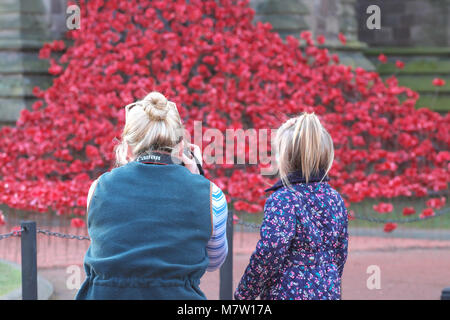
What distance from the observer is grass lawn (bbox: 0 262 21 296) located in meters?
5.04

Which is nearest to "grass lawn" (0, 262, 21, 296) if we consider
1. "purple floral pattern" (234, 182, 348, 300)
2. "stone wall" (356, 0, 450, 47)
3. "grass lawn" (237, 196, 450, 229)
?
"grass lawn" (237, 196, 450, 229)

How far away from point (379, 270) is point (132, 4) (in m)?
4.59

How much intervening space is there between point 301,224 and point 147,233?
0.69 meters

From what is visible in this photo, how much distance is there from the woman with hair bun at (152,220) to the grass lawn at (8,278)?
311 cm

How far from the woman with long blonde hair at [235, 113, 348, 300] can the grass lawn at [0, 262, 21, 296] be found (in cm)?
303

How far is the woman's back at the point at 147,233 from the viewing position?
206 cm

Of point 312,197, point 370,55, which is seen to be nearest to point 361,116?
point 370,55

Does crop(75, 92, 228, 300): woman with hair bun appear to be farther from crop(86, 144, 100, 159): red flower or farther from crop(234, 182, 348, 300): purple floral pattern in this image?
crop(86, 144, 100, 159): red flower

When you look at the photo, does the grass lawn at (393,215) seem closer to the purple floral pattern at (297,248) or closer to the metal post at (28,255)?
the metal post at (28,255)

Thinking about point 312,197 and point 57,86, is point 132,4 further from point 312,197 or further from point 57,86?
point 312,197

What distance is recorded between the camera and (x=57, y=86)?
317 inches

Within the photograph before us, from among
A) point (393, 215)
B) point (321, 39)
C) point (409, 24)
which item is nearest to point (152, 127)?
point (393, 215)
